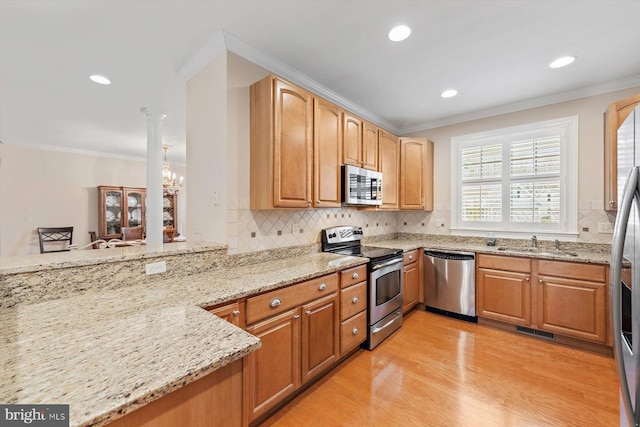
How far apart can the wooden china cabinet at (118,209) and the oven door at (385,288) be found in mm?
5397

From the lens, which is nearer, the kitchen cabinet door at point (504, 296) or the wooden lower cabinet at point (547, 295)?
the wooden lower cabinet at point (547, 295)

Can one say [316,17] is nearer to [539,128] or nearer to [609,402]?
[539,128]

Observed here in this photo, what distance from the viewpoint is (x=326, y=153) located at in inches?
98.5

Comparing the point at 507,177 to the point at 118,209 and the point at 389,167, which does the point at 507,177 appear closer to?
the point at 389,167

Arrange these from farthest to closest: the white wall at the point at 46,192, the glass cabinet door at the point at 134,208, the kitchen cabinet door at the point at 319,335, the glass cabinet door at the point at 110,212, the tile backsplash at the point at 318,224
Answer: the glass cabinet door at the point at 134,208
the glass cabinet door at the point at 110,212
the white wall at the point at 46,192
the tile backsplash at the point at 318,224
the kitchen cabinet door at the point at 319,335

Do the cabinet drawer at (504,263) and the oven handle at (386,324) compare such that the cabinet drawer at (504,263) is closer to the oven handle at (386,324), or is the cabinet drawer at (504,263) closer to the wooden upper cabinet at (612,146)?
the wooden upper cabinet at (612,146)

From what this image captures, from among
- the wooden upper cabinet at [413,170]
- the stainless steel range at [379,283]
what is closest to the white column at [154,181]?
the stainless steel range at [379,283]

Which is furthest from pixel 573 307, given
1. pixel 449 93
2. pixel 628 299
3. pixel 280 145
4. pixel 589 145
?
pixel 280 145

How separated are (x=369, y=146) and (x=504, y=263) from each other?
6.43 feet

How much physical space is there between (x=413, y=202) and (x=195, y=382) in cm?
348

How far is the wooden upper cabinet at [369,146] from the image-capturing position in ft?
9.91

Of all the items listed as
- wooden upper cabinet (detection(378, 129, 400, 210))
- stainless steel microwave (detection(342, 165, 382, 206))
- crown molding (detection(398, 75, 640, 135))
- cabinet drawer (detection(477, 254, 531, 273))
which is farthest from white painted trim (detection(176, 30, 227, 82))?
cabinet drawer (detection(477, 254, 531, 273))

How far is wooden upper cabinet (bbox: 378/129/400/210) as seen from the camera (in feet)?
11.1

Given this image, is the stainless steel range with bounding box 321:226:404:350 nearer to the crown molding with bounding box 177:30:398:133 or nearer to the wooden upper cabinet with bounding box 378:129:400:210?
the wooden upper cabinet with bounding box 378:129:400:210
